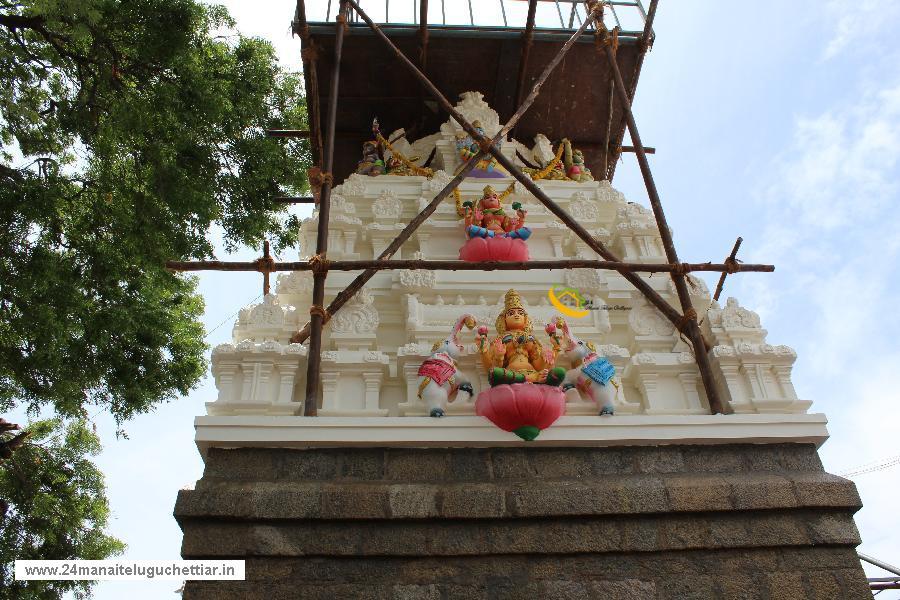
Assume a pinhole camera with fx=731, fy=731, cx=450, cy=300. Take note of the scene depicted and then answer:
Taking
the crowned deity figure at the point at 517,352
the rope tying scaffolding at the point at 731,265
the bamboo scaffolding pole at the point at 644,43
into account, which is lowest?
the crowned deity figure at the point at 517,352

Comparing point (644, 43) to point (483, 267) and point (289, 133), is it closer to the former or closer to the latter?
point (483, 267)

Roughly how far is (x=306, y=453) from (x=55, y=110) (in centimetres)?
622

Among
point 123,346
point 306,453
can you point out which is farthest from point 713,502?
point 123,346

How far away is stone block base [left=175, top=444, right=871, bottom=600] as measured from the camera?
4734mm

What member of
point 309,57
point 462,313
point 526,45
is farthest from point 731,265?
point 309,57

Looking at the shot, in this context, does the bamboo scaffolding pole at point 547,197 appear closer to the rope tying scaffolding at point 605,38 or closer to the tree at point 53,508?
the rope tying scaffolding at point 605,38

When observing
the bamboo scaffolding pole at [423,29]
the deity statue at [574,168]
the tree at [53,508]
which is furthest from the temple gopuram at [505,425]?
the tree at [53,508]

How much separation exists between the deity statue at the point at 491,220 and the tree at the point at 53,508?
19.0 feet

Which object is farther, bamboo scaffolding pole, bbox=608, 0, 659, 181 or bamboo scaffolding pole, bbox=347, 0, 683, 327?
bamboo scaffolding pole, bbox=608, 0, 659, 181

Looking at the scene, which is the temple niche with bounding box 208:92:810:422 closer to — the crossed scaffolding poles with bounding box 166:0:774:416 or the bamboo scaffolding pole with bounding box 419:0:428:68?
the crossed scaffolding poles with bounding box 166:0:774:416

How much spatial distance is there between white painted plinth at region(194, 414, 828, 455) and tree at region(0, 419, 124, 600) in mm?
4676

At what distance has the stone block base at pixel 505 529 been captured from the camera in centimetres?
473

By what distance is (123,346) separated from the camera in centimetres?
891

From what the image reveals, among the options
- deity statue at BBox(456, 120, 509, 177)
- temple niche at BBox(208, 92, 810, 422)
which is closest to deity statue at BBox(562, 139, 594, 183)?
temple niche at BBox(208, 92, 810, 422)
